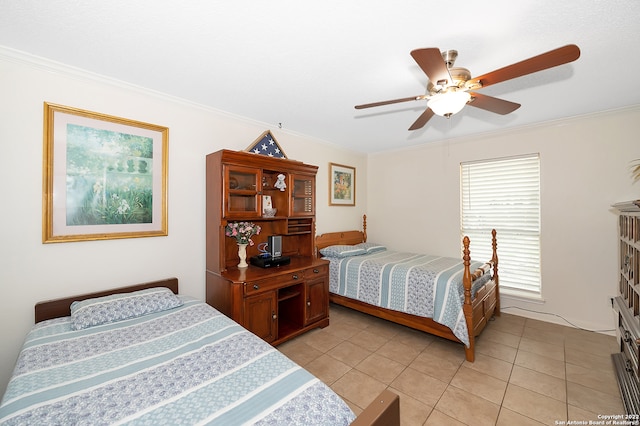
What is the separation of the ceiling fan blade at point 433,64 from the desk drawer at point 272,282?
2.12 metres

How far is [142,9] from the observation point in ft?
4.66

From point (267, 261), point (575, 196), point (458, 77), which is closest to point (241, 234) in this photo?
point (267, 261)

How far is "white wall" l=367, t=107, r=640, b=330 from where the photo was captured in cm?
290

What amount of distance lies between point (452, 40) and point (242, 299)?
2.53 m

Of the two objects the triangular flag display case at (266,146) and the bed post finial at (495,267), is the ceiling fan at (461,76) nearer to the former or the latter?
the triangular flag display case at (266,146)

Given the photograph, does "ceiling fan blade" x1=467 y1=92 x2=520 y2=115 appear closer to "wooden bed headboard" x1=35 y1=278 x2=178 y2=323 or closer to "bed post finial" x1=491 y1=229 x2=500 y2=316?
"bed post finial" x1=491 y1=229 x2=500 y2=316

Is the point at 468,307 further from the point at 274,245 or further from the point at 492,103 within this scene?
the point at 274,245

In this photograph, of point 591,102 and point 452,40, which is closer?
point 452,40

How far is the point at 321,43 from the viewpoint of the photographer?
170 centimetres

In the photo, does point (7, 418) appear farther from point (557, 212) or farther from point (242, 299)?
point (557, 212)

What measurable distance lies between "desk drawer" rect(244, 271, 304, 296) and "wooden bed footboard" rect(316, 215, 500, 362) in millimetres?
1068

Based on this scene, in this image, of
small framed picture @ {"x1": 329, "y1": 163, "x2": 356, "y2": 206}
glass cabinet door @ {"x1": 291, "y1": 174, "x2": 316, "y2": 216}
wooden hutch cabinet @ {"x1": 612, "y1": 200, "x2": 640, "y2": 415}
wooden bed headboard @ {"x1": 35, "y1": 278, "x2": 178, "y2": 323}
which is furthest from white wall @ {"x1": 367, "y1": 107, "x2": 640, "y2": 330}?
wooden bed headboard @ {"x1": 35, "y1": 278, "x2": 178, "y2": 323}

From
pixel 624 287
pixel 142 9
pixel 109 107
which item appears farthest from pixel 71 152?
pixel 624 287

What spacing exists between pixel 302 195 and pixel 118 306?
2066 mm
